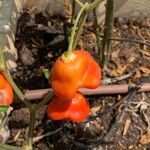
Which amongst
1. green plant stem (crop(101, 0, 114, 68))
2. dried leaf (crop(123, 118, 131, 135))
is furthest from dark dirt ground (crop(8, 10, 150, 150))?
green plant stem (crop(101, 0, 114, 68))

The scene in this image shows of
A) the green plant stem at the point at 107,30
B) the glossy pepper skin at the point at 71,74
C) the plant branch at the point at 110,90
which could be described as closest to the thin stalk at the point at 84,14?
the glossy pepper skin at the point at 71,74

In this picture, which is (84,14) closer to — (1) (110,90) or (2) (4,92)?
(2) (4,92)

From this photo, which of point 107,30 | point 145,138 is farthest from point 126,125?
point 107,30

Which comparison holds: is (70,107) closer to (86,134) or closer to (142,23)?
(86,134)

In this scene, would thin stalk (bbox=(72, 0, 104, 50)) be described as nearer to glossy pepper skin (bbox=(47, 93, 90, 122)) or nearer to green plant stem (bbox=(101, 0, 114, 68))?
glossy pepper skin (bbox=(47, 93, 90, 122))

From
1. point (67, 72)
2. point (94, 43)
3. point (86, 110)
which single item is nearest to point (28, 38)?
point (94, 43)

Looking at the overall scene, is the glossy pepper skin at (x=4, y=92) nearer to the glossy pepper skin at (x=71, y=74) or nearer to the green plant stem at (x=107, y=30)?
the glossy pepper skin at (x=71, y=74)
